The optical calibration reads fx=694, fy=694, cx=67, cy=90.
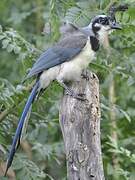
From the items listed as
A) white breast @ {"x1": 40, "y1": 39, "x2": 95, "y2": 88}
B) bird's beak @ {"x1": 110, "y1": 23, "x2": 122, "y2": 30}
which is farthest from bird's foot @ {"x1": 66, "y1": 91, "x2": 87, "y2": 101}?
bird's beak @ {"x1": 110, "y1": 23, "x2": 122, "y2": 30}

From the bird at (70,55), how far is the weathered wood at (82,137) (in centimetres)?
35

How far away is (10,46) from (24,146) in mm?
1927

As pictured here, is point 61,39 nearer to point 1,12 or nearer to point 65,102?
point 65,102

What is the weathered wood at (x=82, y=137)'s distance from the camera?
3.37m

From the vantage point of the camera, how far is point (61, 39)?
425 cm

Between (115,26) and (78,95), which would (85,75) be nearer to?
(78,95)

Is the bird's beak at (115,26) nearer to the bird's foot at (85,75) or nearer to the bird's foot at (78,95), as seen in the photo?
the bird's foot at (85,75)

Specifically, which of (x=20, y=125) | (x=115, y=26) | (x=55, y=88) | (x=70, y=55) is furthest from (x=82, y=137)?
(x=115, y=26)

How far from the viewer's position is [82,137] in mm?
3438

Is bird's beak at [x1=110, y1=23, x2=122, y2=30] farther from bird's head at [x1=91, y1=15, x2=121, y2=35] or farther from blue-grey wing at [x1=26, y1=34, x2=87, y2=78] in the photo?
blue-grey wing at [x1=26, y1=34, x2=87, y2=78]

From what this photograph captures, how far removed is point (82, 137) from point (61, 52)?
2.82ft

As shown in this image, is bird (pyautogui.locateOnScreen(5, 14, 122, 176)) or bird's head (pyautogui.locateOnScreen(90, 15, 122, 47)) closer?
bird (pyautogui.locateOnScreen(5, 14, 122, 176))

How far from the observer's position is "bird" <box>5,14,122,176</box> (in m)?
3.99

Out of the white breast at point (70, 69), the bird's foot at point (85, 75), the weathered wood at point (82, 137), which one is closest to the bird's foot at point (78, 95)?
the weathered wood at point (82, 137)
